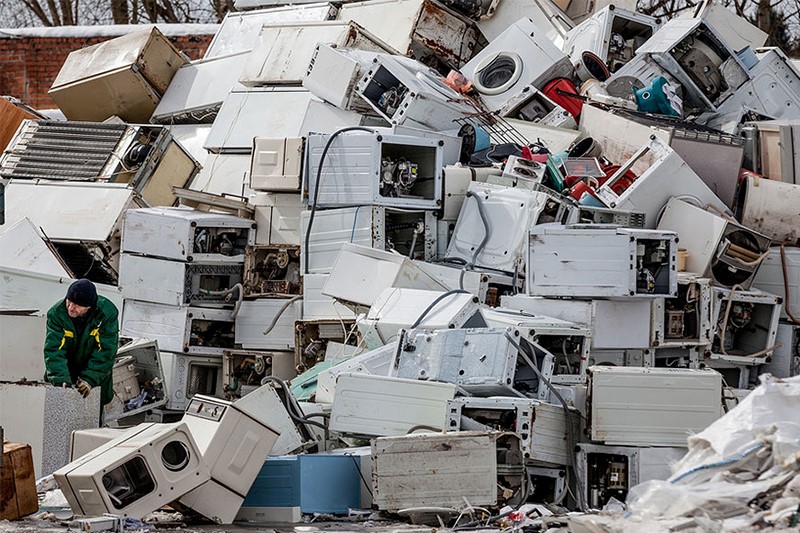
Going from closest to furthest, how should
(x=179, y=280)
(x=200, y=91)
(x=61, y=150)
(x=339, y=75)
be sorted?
(x=179, y=280), (x=339, y=75), (x=61, y=150), (x=200, y=91)

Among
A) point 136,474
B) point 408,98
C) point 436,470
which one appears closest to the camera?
point 136,474

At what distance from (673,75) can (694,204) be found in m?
2.22

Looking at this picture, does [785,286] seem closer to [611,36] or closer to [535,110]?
[535,110]

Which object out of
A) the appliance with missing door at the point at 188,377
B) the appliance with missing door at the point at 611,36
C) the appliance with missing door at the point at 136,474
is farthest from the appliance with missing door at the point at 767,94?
the appliance with missing door at the point at 136,474

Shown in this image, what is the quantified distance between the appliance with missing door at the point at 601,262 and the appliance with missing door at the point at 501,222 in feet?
2.60

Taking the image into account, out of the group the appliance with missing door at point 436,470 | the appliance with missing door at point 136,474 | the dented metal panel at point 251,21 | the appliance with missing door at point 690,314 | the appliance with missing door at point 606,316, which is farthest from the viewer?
the dented metal panel at point 251,21

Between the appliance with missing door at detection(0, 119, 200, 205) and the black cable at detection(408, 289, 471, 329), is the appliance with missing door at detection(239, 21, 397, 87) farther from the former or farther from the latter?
the black cable at detection(408, 289, 471, 329)

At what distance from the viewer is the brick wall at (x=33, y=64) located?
16.2 m

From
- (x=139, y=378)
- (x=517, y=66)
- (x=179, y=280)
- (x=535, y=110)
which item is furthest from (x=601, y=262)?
(x=517, y=66)

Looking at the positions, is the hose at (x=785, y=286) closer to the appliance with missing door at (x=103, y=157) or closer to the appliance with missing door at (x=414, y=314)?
the appliance with missing door at (x=414, y=314)

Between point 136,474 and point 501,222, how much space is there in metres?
3.66

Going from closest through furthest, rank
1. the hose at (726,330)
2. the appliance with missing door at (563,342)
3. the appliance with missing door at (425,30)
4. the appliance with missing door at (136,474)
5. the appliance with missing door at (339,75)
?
the appliance with missing door at (136,474) < the appliance with missing door at (563,342) < the hose at (726,330) < the appliance with missing door at (339,75) < the appliance with missing door at (425,30)

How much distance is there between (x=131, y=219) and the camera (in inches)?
360

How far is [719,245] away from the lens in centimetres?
867
